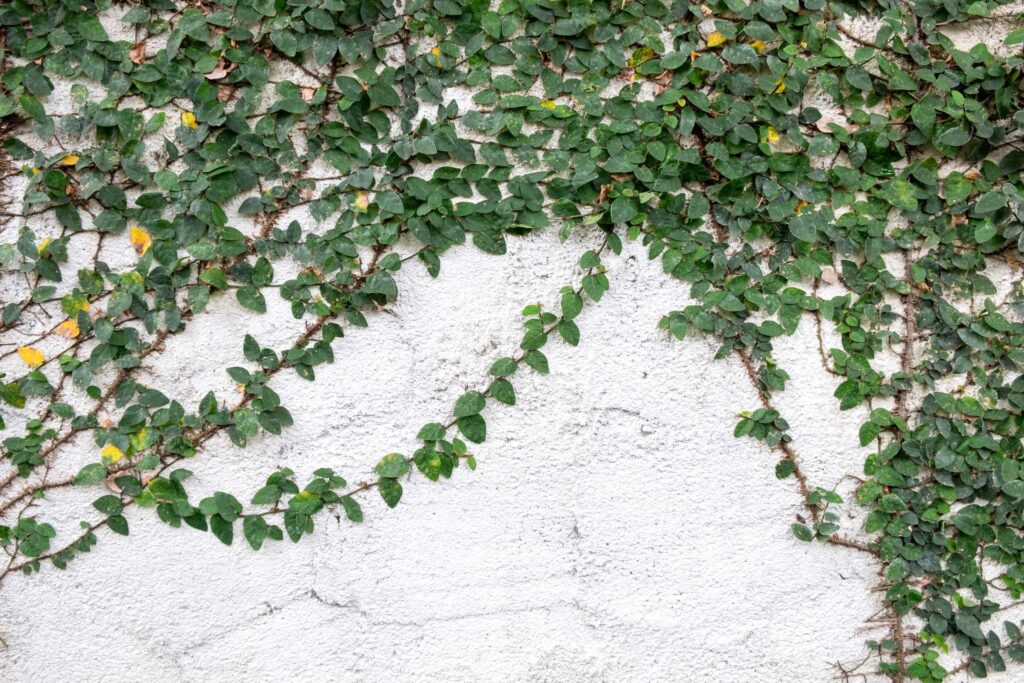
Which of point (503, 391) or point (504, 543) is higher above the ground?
point (503, 391)

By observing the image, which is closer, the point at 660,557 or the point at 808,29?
the point at 808,29

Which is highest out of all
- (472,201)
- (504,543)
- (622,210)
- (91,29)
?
(91,29)

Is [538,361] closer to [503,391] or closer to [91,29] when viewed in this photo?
[503,391]

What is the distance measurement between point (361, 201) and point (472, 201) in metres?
0.25

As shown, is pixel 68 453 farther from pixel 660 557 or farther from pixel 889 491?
pixel 889 491

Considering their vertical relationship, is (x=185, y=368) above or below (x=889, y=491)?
above

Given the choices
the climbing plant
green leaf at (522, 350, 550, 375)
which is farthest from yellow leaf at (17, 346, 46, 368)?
green leaf at (522, 350, 550, 375)

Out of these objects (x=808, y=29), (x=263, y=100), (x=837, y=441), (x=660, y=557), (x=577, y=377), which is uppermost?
(x=263, y=100)

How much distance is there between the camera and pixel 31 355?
Answer: 1712 millimetres

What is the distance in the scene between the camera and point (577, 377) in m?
1.79

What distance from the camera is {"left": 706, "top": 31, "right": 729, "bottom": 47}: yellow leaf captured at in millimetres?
1724

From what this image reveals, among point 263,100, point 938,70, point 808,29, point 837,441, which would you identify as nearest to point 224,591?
point 263,100

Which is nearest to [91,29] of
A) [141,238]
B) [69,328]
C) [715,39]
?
[141,238]

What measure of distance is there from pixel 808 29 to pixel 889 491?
1111mm
